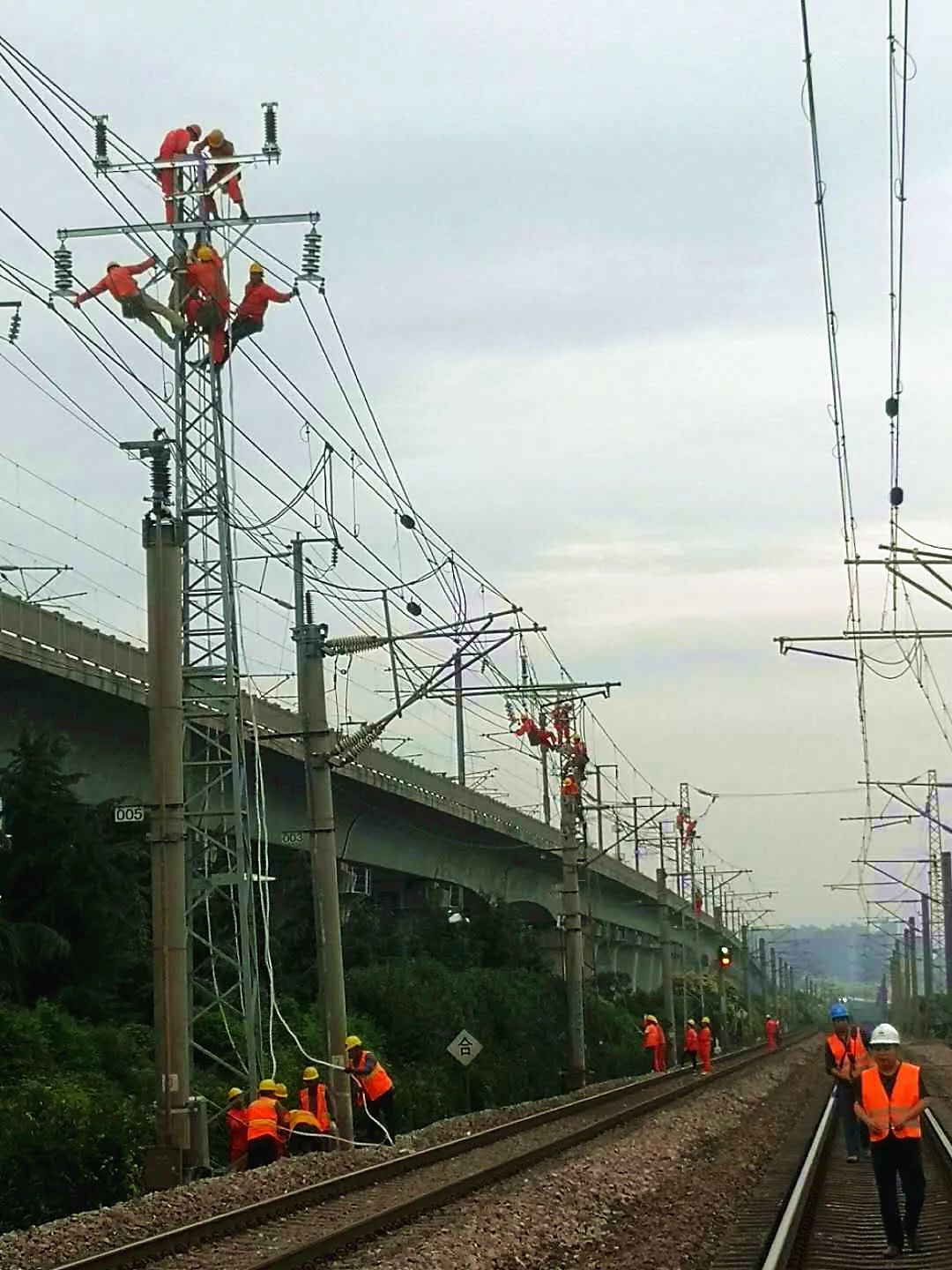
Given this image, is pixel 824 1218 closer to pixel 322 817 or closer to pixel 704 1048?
pixel 322 817

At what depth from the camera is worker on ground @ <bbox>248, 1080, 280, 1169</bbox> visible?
86.9 ft

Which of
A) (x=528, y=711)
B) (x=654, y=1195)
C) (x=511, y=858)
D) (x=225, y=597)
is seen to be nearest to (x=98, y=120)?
(x=225, y=597)

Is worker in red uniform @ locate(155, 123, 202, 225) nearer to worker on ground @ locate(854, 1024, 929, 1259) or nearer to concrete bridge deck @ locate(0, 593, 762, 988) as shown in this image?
concrete bridge deck @ locate(0, 593, 762, 988)

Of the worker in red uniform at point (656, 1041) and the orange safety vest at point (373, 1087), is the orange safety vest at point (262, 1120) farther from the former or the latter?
the worker in red uniform at point (656, 1041)

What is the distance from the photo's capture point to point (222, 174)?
30250 mm

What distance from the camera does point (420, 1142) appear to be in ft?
106

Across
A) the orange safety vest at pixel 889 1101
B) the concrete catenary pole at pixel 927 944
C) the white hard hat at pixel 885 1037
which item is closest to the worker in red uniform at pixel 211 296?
the white hard hat at pixel 885 1037

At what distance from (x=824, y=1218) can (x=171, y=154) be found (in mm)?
18127

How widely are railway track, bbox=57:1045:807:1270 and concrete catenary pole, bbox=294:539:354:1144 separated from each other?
289cm

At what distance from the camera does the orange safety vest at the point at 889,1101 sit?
597 inches

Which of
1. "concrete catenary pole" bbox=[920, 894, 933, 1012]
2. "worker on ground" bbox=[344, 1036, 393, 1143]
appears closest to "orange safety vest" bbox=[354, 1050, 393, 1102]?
"worker on ground" bbox=[344, 1036, 393, 1143]

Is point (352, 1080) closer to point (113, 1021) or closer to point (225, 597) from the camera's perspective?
point (113, 1021)

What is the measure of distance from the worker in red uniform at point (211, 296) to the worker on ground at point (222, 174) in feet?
3.45

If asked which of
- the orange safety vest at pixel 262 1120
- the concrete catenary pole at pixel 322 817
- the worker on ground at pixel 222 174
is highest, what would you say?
the worker on ground at pixel 222 174
